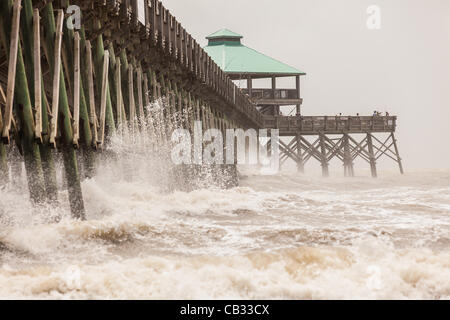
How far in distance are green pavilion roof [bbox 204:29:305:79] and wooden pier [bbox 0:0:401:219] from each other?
17.6 meters

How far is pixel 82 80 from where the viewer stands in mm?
10523

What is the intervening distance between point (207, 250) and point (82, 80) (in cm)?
422

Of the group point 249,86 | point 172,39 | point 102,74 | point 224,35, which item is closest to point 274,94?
point 249,86

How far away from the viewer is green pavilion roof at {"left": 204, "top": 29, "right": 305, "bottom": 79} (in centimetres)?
3703

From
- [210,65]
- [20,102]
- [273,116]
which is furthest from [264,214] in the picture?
[273,116]

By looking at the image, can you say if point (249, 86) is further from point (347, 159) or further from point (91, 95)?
point (91, 95)

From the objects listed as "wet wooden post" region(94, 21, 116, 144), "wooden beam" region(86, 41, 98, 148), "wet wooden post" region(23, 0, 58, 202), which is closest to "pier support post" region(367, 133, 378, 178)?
"wet wooden post" region(94, 21, 116, 144)

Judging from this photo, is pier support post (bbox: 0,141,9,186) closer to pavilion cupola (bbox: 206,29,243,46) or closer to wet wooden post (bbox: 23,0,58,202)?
wet wooden post (bbox: 23,0,58,202)

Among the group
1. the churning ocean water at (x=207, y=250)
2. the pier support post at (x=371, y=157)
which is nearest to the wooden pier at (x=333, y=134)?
the pier support post at (x=371, y=157)

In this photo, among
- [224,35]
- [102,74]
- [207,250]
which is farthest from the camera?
[224,35]

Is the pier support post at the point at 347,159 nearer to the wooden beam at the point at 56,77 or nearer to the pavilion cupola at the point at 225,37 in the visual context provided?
the pavilion cupola at the point at 225,37

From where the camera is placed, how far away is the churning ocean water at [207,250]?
5.46 m

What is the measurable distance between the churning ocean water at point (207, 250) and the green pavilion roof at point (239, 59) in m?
24.7
